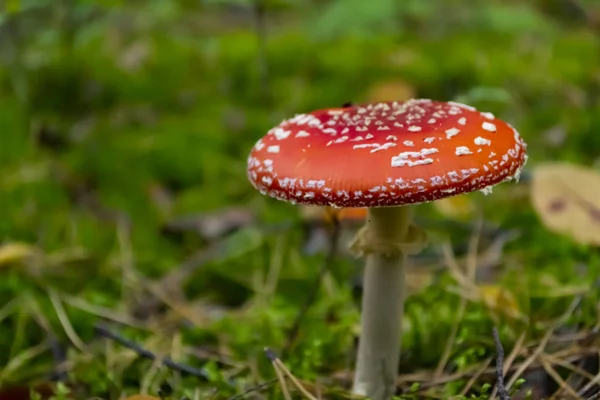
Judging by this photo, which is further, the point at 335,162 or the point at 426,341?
the point at 426,341

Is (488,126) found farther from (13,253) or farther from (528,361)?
(13,253)

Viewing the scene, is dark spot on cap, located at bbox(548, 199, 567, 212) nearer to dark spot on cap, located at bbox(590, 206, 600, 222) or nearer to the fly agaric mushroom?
dark spot on cap, located at bbox(590, 206, 600, 222)

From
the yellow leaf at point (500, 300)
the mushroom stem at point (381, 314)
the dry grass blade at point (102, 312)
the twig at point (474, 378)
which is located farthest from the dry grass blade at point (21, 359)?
the yellow leaf at point (500, 300)

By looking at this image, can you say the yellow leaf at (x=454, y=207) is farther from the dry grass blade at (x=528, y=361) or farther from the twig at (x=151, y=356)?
the twig at (x=151, y=356)

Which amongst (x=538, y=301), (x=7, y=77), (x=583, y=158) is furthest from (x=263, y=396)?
(x=7, y=77)

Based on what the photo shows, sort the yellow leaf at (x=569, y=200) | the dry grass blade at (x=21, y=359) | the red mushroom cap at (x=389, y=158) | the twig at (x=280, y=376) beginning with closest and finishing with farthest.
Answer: the red mushroom cap at (x=389, y=158), the twig at (x=280, y=376), the dry grass blade at (x=21, y=359), the yellow leaf at (x=569, y=200)

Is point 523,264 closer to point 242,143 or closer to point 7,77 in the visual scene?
point 242,143
